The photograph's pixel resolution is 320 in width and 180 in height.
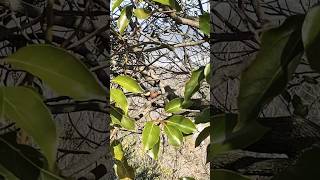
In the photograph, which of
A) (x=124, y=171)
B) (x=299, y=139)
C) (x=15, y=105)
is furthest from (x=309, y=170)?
(x=124, y=171)

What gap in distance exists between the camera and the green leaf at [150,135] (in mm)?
966

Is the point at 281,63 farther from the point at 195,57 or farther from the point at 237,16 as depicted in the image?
the point at 195,57

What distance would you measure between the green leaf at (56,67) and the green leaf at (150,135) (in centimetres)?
68

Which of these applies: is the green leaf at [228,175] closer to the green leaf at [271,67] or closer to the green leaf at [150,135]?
the green leaf at [271,67]

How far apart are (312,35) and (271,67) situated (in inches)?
0.9

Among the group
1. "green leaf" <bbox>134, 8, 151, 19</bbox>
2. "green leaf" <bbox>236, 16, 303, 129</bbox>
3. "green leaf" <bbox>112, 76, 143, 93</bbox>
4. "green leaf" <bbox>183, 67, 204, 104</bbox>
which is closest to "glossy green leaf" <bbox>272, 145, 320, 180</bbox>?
"green leaf" <bbox>236, 16, 303, 129</bbox>

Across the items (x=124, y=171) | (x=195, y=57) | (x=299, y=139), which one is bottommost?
(x=124, y=171)

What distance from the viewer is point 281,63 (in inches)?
8.4

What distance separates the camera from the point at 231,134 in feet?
0.93

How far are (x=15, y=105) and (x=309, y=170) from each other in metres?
0.14

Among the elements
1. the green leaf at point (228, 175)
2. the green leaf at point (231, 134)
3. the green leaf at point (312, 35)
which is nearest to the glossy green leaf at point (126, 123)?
the green leaf at point (231, 134)

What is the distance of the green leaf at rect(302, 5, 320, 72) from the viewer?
199 millimetres

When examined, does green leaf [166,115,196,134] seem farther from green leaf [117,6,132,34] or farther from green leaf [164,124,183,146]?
green leaf [117,6,132,34]

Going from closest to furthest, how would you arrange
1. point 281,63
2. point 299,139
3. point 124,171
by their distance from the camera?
point 281,63
point 299,139
point 124,171
